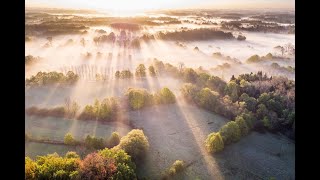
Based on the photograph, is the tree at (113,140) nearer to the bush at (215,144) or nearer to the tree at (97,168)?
the tree at (97,168)

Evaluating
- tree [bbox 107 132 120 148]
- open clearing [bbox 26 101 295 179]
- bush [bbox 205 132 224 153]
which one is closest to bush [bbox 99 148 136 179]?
open clearing [bbox 26 101 295 179]

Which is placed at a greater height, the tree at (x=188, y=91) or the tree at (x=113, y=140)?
the tree at (x=188, y=91)

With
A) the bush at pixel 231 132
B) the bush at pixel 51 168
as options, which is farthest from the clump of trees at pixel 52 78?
the bush at pixel 231 132

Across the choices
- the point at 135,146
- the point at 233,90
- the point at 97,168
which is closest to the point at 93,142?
the point at 135,146

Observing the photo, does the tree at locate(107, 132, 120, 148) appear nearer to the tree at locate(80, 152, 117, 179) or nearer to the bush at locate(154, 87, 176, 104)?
the tree at locate(80, 152, 117, 179)

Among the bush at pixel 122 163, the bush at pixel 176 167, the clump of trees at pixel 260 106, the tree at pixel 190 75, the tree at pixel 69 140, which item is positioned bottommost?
the bush at pixel 176 167
